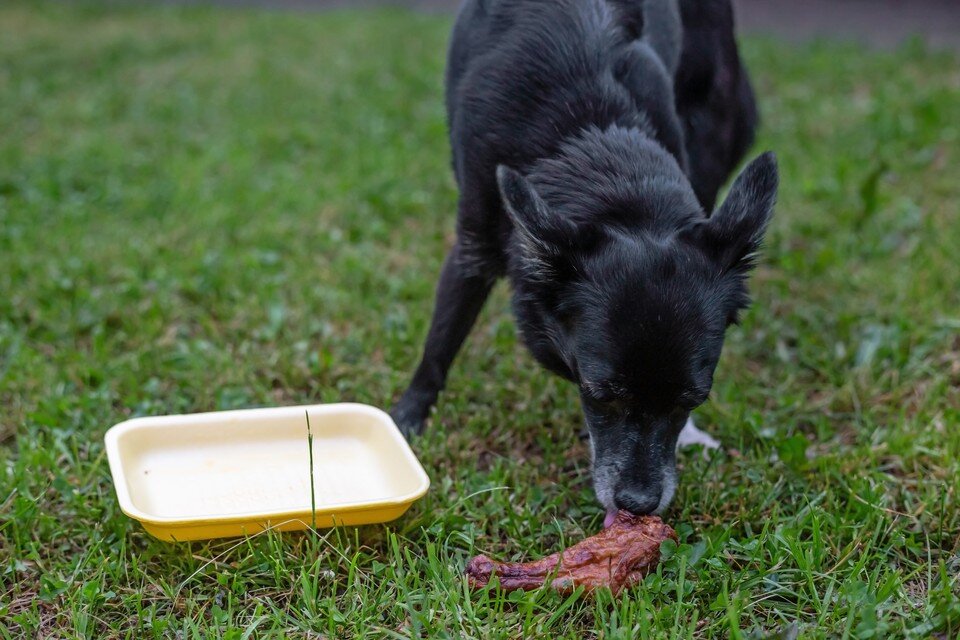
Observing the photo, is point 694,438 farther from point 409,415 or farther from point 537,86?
point 537,86

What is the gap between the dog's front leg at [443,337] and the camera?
10.8 feet

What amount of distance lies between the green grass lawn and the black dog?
0.33m

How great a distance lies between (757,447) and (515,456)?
0.78 meters

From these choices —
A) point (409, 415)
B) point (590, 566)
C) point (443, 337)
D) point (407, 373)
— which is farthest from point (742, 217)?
point (407, 373)

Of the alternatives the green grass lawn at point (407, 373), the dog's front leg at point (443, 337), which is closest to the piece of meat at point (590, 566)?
the green grass lawn at point (407, 373)

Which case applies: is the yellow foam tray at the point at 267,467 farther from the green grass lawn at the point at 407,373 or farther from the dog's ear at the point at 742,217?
the dog's ear at the point at 742,217

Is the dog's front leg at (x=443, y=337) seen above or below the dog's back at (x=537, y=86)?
below

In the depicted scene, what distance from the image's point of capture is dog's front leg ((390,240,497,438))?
328 centimetres

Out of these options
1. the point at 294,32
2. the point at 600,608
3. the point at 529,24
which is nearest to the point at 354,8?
the point at 294,32

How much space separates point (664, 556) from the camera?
2.52 m

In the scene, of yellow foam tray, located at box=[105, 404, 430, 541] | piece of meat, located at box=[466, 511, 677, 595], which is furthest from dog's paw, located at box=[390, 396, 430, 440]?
piece of meat, located at box=[466, 511, 677, 595]

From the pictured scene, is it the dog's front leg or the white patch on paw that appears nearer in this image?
the white patch on paw

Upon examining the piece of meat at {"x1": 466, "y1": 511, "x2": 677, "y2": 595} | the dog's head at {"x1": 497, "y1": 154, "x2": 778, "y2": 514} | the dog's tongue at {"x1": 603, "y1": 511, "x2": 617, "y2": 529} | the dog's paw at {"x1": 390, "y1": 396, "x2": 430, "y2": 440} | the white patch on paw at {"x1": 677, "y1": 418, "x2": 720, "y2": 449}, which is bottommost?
the white patch on paw at {"x1": 677, "y1": 418, "x2": 720, "y2": 449}

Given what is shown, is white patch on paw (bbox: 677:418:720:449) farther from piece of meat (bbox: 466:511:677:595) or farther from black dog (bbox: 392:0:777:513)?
piece of meat (bbox: 466:511:677:595)
